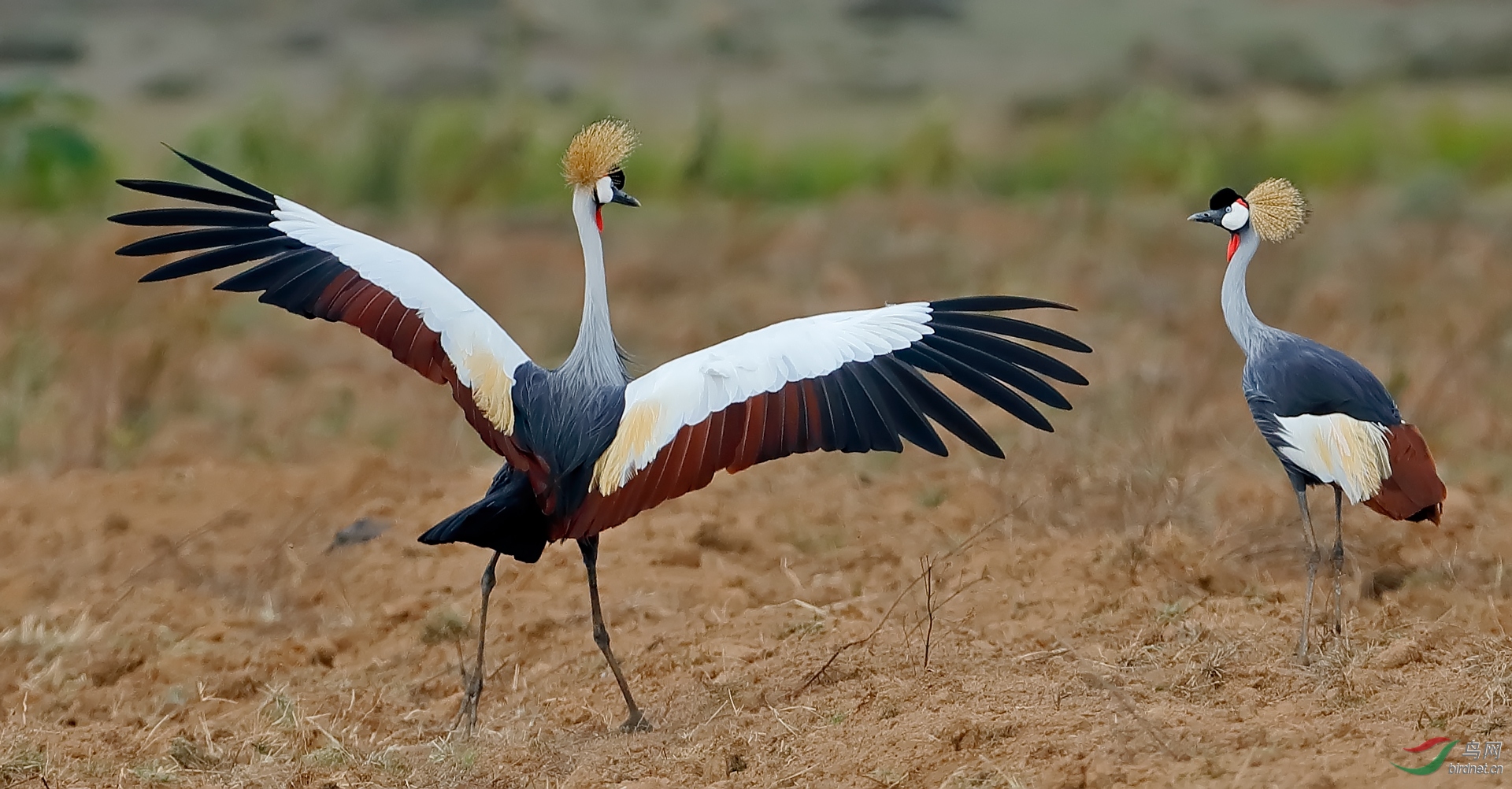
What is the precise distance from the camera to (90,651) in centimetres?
649

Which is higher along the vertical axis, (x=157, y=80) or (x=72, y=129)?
(x=157, y=80)

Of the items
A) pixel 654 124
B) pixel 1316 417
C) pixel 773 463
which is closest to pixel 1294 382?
pixel 1316 417

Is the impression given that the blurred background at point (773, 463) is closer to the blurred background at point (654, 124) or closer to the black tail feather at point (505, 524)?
the blurred background at point (654, 124)

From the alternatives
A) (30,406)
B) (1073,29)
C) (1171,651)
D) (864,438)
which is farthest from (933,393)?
(1073,29)

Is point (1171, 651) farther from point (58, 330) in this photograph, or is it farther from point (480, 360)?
point (58, 330)

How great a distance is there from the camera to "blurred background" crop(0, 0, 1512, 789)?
5141mm

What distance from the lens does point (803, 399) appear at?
511cm

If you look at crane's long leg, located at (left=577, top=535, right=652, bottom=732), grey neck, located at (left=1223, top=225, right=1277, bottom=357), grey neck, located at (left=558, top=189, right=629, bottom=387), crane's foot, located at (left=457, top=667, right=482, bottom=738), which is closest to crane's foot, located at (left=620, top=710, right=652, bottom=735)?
crane's long leg, located at (left=577, top=535, right=652, bottom=732)

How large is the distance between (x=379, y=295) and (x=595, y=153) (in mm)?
906

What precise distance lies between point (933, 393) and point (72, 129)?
12867mm

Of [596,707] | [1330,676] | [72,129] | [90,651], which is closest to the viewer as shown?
[1330,676]

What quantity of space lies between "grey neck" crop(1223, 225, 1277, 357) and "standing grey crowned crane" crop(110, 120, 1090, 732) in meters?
0.99

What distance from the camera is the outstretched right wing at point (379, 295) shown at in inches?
211

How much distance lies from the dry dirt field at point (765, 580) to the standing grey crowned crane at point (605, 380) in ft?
2.31
